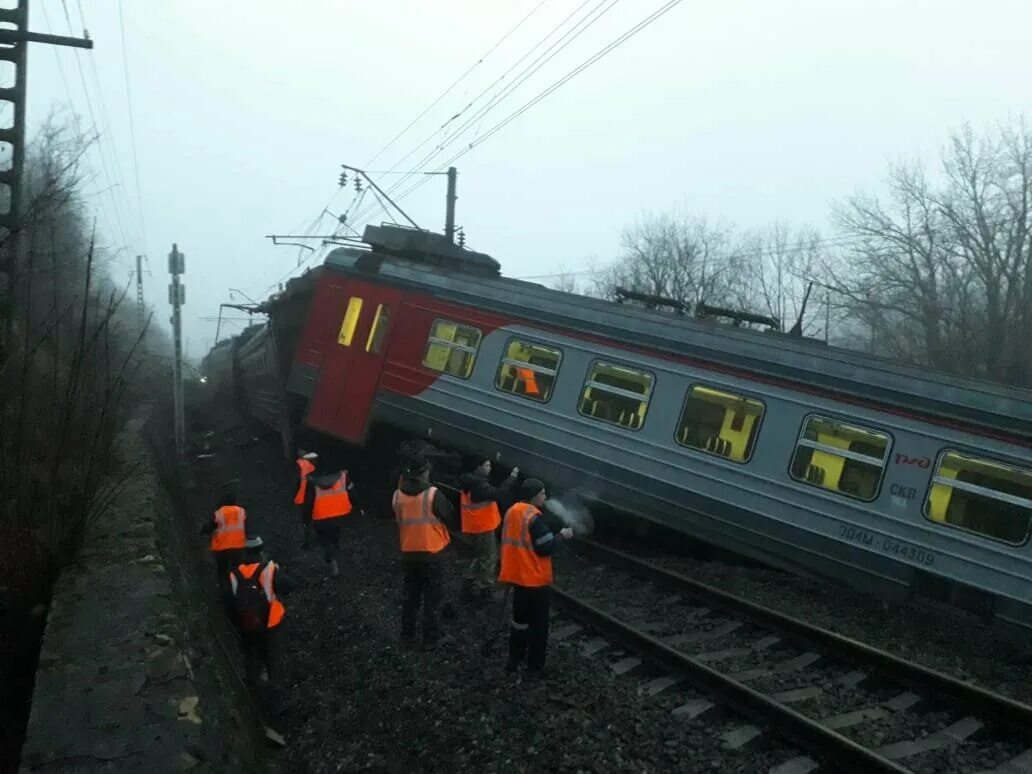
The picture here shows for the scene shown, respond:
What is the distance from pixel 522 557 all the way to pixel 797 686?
2.34 m

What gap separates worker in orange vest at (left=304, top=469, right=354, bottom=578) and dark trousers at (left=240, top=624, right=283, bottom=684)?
2.28 metres

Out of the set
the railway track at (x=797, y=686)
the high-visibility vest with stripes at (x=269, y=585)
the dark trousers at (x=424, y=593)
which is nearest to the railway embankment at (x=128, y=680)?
the high-visibility vest with stripes at (x=269, y=585)

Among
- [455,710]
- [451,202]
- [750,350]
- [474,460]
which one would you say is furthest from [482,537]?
[451,202]

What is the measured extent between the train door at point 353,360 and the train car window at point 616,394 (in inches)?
137

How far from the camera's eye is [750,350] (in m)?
9.30

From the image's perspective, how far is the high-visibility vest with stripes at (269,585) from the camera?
6820 mm

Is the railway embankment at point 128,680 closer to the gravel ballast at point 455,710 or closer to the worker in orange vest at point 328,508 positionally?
the gravel ballast at point 455,710

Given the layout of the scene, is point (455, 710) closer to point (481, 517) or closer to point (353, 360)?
A: point (481, 517)

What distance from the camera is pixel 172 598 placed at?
20.9ft

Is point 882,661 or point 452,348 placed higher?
point 452,348

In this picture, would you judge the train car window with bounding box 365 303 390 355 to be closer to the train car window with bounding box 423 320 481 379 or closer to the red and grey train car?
the red and grey train car

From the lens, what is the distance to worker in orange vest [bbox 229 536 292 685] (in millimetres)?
6766

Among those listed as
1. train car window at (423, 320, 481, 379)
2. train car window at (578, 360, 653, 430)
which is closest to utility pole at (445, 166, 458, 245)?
train car window at (423, 320, 481, 379)

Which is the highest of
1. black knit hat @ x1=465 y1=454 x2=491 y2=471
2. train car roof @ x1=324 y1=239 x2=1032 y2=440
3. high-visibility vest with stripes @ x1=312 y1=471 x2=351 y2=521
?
train car roof @ x1=324 y1=239 x2=1032 y2=440
